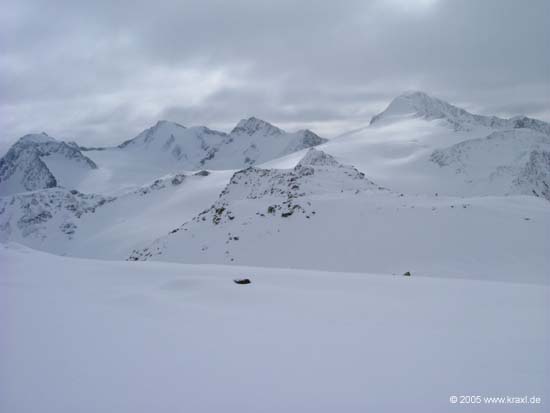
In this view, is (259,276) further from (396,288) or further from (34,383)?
(34,383)

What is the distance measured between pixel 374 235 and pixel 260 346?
21285 mm

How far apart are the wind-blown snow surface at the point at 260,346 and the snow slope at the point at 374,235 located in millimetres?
14010

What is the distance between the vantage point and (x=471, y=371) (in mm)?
4512

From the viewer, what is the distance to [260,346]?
5.14 meters

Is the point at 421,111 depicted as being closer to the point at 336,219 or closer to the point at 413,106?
the point at 413,106

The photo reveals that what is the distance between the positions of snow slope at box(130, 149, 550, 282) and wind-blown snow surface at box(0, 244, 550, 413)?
14.0 meters

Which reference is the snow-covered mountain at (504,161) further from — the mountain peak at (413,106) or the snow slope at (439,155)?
the mountain peak at (413,106)

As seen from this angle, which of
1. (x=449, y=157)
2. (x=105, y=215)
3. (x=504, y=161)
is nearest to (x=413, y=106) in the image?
(x=449, y=157)

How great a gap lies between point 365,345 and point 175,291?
13.4 feet

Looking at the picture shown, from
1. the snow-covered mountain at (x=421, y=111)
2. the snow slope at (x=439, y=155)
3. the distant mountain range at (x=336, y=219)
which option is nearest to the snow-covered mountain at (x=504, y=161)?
the snow slope at (x=439, y=155)

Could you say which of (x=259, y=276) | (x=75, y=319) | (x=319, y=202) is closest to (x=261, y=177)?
(x=319, y=202)

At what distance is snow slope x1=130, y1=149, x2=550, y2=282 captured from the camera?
2209 centimetres

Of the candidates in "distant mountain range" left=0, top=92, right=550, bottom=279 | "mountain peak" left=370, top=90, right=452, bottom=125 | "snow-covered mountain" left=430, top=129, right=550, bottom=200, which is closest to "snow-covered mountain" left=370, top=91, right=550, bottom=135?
"mountain peak" left=370, top=90, right=452, bottom=125

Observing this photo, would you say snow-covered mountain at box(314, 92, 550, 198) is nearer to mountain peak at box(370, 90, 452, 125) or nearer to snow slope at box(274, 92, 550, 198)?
snow slope at box(274, 92, 550, 198)
